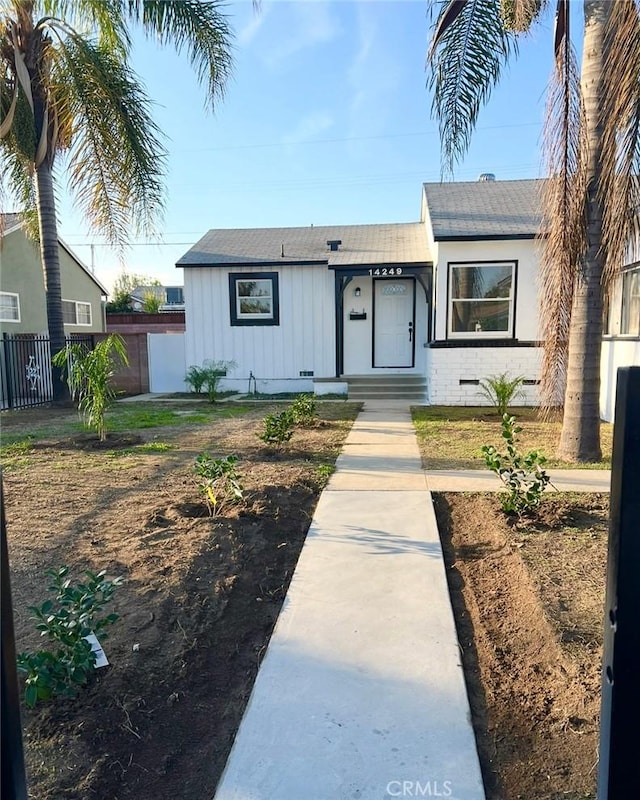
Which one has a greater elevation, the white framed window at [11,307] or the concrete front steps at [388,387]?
the white framed window at [11,307]

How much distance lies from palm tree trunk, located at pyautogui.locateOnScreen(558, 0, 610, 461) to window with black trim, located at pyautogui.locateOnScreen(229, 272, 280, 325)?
8.83m

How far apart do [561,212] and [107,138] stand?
7.38 metres

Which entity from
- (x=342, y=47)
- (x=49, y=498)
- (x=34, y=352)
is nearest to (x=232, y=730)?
(x=49, y=498)

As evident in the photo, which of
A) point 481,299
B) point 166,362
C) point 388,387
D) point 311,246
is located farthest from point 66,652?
point 311,246

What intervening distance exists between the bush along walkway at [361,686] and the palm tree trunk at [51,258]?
9.36 m

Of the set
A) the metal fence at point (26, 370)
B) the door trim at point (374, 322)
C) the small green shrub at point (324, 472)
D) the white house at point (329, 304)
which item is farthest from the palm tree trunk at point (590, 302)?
the metal fence at point (26, 370)

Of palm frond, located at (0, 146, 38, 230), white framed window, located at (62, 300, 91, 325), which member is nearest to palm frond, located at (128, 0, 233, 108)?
palm frond, located at (0, 146, 38, 230)

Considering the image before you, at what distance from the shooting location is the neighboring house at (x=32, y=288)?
16281 mm

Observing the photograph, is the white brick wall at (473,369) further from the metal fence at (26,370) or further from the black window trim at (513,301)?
the metal fence at (26,370)

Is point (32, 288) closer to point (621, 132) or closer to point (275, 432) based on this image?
point (275, 432)

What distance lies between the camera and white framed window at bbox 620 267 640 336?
8.18 metres

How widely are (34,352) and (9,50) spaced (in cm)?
715

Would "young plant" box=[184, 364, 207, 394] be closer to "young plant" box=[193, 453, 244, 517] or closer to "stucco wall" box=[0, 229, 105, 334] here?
"stucco wall" box=[0, 229, 105, 334]

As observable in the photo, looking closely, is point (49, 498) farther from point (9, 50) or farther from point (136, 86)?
point (9, 50)
